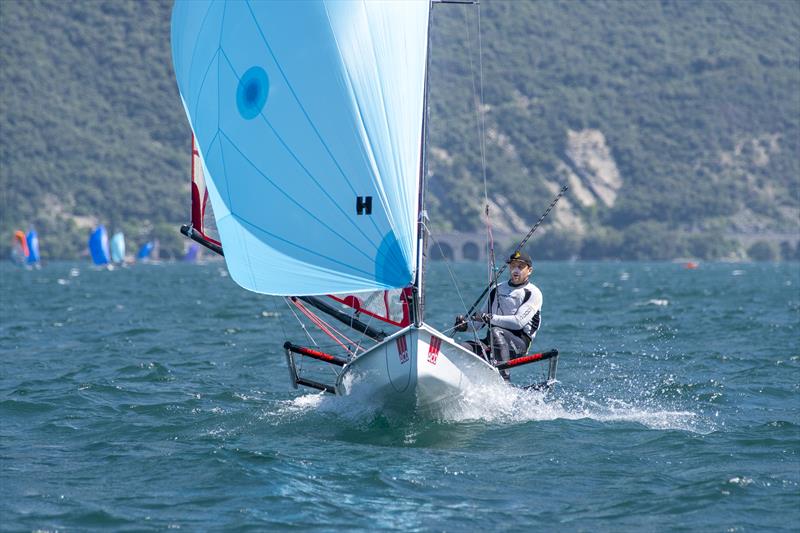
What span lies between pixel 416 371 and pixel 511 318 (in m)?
2.34

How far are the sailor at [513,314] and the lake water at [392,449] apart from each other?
57cm

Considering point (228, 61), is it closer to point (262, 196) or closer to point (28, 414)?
point (262, 196)

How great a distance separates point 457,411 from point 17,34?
192426 millimetres

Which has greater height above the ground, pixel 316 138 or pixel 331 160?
pixel 316 138

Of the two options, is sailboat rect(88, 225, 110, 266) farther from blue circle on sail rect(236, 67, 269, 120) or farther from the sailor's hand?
blue circle on sail rect(236, 67, 269, 120)

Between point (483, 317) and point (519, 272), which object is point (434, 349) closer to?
point (483, 317)

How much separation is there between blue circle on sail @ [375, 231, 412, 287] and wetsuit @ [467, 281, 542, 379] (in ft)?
6.95

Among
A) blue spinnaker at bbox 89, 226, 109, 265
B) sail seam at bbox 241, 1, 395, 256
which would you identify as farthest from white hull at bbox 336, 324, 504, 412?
blue spinnaker at bbox 89, 226, 109, 265

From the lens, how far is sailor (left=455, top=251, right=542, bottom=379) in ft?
47.4

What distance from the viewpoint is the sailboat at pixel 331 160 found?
12.6 m

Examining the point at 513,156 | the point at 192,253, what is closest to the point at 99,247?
the point at 192,253

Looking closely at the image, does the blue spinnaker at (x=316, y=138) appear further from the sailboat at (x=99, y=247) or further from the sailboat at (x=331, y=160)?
the sailboat at (x=99, y=247)

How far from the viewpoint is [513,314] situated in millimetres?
14789

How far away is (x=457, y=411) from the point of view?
13.5 m
